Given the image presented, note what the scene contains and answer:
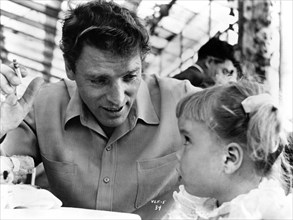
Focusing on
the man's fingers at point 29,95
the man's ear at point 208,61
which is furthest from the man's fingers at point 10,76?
the man's ear at point 208,61

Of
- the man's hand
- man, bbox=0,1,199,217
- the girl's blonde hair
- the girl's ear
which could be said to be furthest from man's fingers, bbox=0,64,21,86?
the girl's ear

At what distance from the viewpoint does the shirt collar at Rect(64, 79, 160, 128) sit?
5.22 ft

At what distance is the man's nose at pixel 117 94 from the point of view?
143cm

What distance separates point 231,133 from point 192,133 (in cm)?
11

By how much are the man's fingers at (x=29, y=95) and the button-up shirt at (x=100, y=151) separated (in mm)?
214

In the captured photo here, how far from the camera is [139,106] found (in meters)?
1.61

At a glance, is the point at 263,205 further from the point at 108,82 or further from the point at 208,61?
the point at 208,61

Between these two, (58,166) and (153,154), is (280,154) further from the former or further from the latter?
(58,166)

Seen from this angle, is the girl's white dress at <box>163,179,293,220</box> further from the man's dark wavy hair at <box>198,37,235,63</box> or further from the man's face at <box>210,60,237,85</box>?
the man's dark wavy hair at <box>198,37,235,63</box>

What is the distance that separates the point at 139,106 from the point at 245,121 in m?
0.52

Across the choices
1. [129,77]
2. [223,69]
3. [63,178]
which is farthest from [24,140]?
[223,69]

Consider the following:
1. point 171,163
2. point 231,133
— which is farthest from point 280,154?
point 171,163

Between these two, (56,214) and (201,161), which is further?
(201,161)

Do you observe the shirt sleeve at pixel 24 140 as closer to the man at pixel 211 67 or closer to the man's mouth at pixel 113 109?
→ the man's mouth at pixel 113 109
